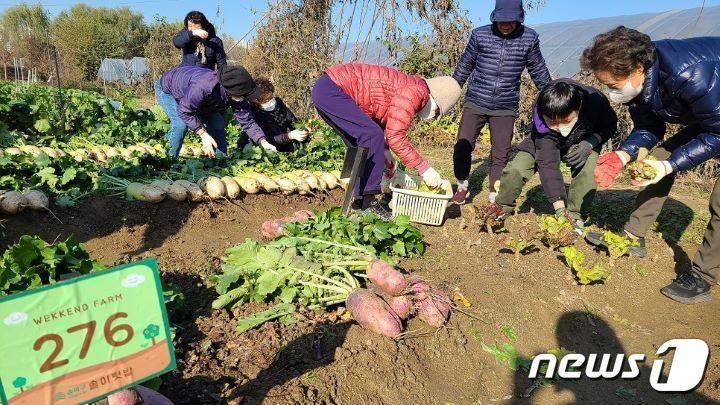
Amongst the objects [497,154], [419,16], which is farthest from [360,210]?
[419,16]

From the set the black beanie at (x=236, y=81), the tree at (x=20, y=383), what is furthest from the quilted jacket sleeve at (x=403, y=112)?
the tree at (x=20, y=383)

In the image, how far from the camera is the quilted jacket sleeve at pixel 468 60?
4615 mm

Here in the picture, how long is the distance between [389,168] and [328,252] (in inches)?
63.5

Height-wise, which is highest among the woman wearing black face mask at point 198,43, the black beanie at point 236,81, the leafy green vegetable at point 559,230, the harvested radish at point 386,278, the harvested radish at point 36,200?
the woman wearing black face mask at point 198,43

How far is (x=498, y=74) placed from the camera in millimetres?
4516

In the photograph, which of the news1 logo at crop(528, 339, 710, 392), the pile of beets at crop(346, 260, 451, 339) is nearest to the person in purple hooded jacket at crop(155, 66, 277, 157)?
the pile of beets at crop(346, 260, 451, 339)

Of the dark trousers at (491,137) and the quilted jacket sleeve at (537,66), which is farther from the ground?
the quilted jacket sleeve at (537,66)

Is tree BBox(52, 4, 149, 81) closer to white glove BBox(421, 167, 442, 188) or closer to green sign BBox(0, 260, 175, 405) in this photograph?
white glove BBox(421, 167, 442, 188)

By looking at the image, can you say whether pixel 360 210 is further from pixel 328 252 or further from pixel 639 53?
pixel 639 53

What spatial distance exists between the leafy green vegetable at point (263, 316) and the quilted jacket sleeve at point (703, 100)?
8.61ft

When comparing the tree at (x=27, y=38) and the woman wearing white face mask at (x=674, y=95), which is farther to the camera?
the tree at (x=27, y=38)

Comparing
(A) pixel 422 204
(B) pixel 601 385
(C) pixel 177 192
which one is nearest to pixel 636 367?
(B) pixel 601 385

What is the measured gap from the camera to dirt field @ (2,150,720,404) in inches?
88.0

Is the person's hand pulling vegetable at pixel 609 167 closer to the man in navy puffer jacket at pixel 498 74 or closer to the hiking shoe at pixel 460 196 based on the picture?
the man in navy puffer jacket at pixel 498 74
